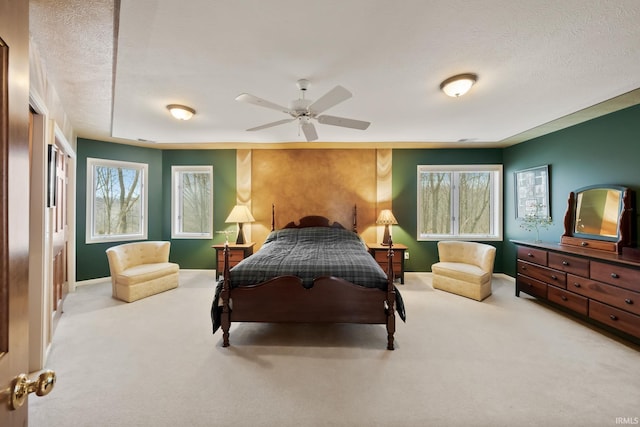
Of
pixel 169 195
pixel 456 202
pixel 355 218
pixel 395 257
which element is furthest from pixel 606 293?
pixel 169 195

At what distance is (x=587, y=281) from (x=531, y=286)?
784 millimetres

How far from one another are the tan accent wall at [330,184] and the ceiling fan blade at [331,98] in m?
2.52

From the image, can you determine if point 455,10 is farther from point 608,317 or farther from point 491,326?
point 608,317

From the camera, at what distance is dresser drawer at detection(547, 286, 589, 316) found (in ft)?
9.21

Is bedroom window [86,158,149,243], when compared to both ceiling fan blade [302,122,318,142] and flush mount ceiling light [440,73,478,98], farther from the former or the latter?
flush mount ceiling light [440,73,478,98]

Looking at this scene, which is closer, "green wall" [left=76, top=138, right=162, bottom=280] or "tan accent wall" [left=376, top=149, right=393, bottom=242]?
"green wall" [left=76, top=138, right=162, bottom=280]

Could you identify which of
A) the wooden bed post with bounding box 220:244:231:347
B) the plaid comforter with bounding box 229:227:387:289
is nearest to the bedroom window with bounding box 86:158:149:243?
the plaid comforter with bounding box 229:227:387:289

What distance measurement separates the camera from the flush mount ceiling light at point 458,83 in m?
2.28

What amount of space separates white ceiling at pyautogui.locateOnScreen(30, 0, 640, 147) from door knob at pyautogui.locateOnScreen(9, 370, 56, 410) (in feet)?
6.09

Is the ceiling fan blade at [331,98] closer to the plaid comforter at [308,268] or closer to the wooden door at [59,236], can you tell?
the plaid comforter at [308,268]

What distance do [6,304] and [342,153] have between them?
4680mm

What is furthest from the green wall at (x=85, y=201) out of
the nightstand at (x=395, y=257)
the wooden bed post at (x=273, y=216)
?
the nightstand at (x=395, y=257)

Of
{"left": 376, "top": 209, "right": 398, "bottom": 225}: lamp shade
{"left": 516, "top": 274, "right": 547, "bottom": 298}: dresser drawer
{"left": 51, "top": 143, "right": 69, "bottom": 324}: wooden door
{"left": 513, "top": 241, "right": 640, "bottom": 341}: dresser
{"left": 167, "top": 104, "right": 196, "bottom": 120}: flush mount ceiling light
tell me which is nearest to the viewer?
{"left": 513, "top": 241, "right": 640, "bottom": 341}: dresser

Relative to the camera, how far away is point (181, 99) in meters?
2.83
